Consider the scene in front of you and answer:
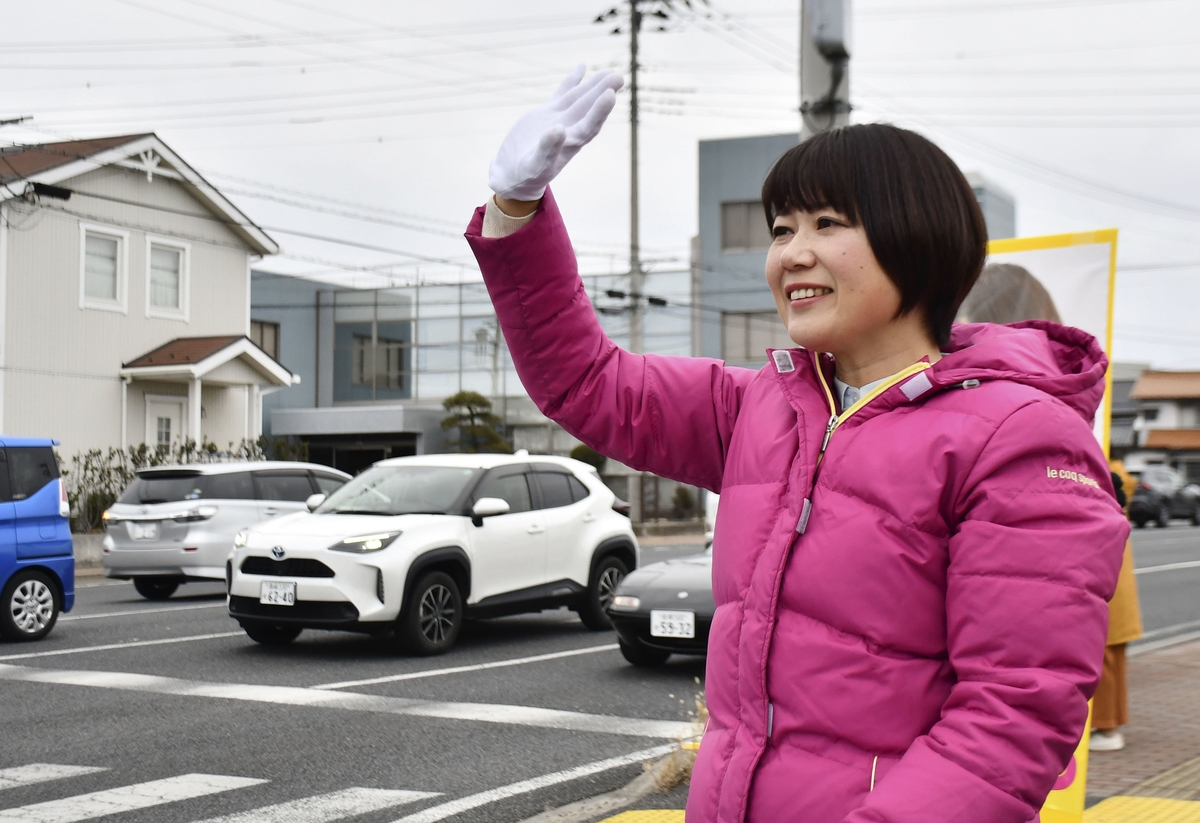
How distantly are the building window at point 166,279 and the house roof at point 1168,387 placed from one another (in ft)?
178

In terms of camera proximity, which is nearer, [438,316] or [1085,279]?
[1085,279]

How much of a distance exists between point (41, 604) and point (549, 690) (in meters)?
5.22

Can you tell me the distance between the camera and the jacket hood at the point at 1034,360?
1.90 m

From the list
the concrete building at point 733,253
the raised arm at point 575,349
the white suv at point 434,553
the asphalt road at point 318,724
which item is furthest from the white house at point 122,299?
the raised arm at point 575,349

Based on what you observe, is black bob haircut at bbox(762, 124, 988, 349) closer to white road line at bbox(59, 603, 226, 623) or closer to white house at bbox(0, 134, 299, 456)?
white road line at bbox(59, 603, 226, 623)

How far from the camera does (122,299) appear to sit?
26.7 metres

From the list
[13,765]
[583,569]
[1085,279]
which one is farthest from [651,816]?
[583,569]

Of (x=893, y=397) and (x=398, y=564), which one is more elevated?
(x=893, y=397)

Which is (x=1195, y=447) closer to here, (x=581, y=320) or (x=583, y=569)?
(x=583, y=569)

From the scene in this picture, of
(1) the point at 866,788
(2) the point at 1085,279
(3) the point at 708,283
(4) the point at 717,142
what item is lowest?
(1) the point at 866,788

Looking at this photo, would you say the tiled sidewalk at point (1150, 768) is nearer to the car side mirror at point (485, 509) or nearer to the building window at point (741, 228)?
the car side mirror at point (485, 509)

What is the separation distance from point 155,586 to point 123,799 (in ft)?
37.2

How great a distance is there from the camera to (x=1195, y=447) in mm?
66812

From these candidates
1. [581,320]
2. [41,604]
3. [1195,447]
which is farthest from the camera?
[1195,447]
